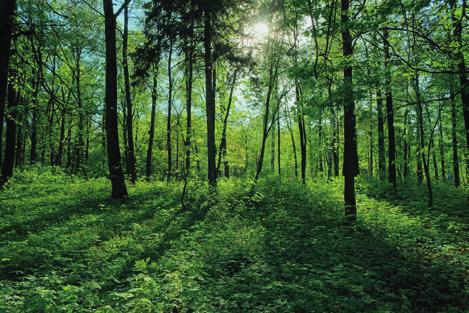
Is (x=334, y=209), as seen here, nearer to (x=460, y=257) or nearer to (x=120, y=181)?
(x=460, y=257)

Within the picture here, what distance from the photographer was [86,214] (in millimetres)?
10680

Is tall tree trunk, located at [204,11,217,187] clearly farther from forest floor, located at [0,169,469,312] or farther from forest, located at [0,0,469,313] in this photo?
forest floor, located at [0,169,469,312]

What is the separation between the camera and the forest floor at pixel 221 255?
5.12 metres

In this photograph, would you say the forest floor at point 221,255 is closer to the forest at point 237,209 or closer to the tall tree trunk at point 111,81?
the forest at point 237,209

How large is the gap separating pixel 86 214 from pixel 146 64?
23.4 ft

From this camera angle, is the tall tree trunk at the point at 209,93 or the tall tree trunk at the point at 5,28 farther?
the tall tree trunk at the point at 209,93

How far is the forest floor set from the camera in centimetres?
512

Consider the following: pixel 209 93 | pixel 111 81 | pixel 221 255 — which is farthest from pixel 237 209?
pixel 111 81

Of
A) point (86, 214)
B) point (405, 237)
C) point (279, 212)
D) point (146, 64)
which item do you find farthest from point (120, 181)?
point (405, 237)

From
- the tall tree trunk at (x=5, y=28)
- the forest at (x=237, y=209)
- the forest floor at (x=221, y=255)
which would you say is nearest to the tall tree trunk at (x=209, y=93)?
the forest at (x=237, y=209)

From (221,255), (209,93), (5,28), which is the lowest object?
(221,255)

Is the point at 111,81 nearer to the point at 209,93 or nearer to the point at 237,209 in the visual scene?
the point at 209,93

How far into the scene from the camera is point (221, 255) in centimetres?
755

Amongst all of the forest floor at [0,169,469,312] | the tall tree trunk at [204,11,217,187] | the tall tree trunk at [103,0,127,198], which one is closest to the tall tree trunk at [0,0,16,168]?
the forest floor at [0,169,469,312]
